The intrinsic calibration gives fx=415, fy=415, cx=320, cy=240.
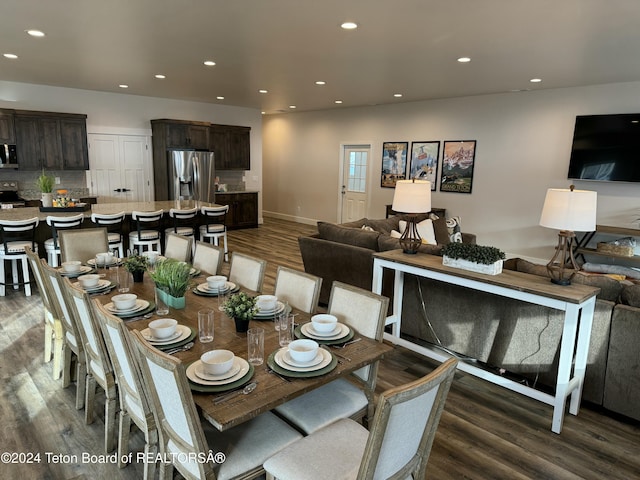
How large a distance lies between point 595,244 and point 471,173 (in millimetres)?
2291

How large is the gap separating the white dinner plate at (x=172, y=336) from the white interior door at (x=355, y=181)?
757 centimetres

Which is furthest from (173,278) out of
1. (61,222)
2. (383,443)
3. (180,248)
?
(61,222)

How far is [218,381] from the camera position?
168cm

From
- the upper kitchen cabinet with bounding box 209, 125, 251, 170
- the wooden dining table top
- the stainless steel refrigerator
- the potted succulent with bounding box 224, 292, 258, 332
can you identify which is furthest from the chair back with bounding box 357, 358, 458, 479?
the upper kitchen cabinet with bounding box 209, 125, 251, 170

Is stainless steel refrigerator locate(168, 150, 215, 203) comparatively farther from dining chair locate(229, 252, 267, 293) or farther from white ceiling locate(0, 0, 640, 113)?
dining chair locate(229, 252, 267, 293)

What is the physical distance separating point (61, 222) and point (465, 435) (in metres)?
4.66

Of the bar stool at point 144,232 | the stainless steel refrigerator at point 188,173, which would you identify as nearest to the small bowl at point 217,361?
the bar stool at point 144,232

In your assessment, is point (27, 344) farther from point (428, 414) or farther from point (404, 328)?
point (428, 414)

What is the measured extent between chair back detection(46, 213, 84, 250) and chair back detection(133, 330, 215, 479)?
381 cm

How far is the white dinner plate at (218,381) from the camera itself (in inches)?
66.1

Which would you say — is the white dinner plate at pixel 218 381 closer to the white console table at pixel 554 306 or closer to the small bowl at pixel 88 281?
the small bowl at pixel 88 281

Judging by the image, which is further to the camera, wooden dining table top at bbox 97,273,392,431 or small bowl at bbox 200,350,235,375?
small bowl at bbox 200,350,235,375

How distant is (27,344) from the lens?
3.62 meters

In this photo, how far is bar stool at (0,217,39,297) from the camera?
4512 mm
